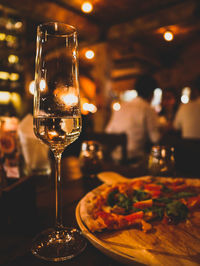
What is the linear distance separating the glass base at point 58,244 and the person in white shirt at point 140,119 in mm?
2424

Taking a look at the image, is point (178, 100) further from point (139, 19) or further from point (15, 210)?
point (15, 210)

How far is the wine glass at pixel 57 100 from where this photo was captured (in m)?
0.56

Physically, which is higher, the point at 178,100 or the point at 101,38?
the point at 101,38

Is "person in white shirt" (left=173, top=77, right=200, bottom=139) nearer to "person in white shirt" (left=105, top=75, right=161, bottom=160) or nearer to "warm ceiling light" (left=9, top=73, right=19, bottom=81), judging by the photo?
"person in white shirt" (left=105, top=75, right=161, bottom=160)

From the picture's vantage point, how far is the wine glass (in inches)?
21.9

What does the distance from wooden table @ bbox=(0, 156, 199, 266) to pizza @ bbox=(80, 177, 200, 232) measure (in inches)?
2.6

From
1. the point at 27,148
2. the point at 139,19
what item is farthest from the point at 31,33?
the point at 27,148

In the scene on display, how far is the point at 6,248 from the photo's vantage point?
0.54 m

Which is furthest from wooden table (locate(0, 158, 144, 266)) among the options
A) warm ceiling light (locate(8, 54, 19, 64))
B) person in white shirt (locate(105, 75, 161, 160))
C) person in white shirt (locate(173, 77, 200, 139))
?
warm ceiling light (locate(8, 54, 19, 64))

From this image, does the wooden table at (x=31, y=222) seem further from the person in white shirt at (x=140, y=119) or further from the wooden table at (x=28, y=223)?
the person in white shirt at (x=140, y=119)

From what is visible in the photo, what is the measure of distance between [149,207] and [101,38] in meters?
4.83

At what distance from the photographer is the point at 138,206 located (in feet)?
2.21

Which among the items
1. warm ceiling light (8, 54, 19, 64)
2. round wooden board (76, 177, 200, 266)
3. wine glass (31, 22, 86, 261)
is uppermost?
warm ceiling light (8, 54, 19, 64)

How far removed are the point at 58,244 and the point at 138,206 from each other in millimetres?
254
